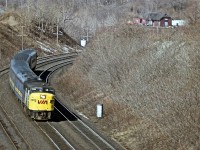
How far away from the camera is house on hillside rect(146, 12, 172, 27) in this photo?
106 m

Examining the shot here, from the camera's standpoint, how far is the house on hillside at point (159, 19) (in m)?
106

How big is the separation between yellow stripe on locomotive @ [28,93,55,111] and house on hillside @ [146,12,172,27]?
81.6 meters

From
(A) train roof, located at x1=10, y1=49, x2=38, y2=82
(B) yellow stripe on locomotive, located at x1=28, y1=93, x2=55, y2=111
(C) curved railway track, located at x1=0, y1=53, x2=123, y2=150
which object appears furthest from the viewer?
(A) train roof, located at x1=10, y1=49, x2=38, y2=82

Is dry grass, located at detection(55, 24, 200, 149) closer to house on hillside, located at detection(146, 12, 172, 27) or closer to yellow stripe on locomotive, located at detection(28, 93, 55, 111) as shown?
yellow stripe on locomotive, located at detection(28, 93, 55, 111)

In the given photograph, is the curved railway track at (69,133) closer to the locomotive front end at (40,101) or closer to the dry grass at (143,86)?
the locomotive front end at (40,101)

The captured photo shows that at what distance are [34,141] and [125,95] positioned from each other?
7855mm

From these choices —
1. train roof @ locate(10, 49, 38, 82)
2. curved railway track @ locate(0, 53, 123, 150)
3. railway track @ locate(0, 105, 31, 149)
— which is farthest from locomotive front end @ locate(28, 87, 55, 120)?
train roof @ locate(10, 49, 38, 82)

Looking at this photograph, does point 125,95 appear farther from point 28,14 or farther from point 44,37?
point 28,14

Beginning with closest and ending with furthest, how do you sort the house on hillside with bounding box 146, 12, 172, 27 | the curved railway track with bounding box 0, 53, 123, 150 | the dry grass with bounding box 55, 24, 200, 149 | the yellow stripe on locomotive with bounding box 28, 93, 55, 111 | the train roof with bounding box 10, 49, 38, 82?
1. the dry grass with bounding box 55, 24, 200, 149
2. the curved railway track with bounding box 0, 53, 123, 150
3. the yellow stripe on locomotive with bounding box 28, 93, 55, 111
4. the train roof with bounding box 10, 49, 38, 82
5. the house on hillside with bounding box 146, 12, 172, 27

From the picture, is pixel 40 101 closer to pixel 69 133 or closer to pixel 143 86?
pixel 69 133

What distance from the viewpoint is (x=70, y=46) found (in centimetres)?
8575

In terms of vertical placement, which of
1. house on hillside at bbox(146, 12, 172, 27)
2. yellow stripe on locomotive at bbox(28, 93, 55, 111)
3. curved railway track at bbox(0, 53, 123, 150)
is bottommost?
house on hillside at bbox(146, 12, 172, 27)

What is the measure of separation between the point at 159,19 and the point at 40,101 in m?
85.8

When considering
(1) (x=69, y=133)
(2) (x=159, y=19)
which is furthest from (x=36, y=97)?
(2) (x=159, y=19)
